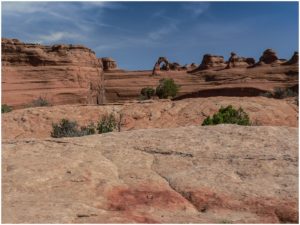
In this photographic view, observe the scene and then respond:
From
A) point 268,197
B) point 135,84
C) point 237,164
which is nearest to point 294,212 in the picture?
point 268,197

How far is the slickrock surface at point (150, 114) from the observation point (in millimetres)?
20672

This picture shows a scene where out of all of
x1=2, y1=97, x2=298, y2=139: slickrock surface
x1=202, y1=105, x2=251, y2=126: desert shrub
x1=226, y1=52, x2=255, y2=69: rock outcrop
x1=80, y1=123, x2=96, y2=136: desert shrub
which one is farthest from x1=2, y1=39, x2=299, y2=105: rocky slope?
x1=202, y1=105, x2=251, y2=126: desert shrub

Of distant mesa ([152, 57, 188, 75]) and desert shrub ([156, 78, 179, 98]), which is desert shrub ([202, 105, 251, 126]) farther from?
distant mesa ([152, 57, 188, 75])

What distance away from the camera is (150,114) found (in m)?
22.1

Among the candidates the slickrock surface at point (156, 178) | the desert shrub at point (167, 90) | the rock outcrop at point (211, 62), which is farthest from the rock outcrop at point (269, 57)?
the slickrock surface at point (156, 178)

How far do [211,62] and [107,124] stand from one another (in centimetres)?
6799

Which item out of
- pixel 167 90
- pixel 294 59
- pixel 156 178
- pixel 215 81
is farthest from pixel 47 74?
pixel 156 178

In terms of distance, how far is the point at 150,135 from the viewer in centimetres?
865

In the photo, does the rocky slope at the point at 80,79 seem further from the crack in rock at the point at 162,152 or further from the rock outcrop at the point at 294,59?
the crack in rock at the point at 162,152

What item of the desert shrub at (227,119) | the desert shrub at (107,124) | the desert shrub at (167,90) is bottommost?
the desert shrub at (167,90)

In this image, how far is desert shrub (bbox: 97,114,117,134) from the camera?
18000 millimetres

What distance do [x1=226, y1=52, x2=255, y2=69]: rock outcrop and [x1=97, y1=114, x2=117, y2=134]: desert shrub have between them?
193ft

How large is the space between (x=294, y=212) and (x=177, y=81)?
62.7 metres

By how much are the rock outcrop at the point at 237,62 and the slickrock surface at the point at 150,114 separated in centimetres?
5570
